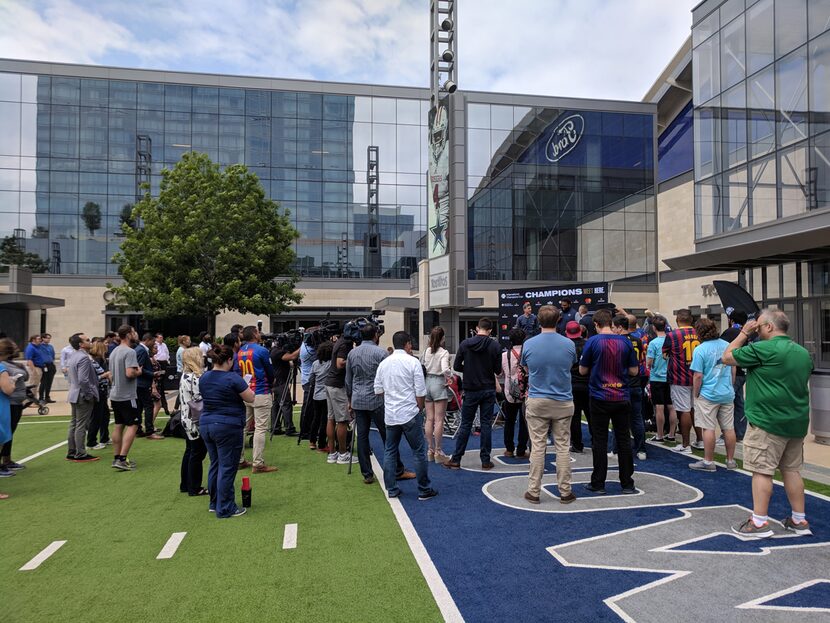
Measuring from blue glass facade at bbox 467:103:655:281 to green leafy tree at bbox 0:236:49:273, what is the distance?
2570cm

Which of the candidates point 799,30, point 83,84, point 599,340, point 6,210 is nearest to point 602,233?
point 799,30

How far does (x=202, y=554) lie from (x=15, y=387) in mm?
3945

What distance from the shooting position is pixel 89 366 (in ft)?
25.0

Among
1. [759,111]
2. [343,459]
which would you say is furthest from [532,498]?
[759,111]

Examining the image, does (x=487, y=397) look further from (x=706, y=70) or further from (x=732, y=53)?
(x=706, y=70)

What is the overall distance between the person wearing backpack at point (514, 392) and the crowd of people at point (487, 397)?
27mm

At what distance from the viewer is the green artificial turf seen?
3518 millimetres

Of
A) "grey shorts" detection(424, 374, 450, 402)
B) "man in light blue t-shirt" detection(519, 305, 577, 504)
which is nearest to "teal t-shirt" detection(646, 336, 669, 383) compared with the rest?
"man in light blue t-shirt" detection(519, 305, 577, 504)

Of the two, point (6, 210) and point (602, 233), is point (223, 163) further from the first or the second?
point (602, 233)

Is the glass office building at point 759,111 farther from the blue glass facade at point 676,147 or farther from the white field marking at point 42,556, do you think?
the blue glass facade at point 676,147

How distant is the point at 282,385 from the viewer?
9375 mm

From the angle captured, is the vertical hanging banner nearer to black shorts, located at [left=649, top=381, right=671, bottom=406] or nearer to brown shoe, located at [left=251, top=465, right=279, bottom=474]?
black shorts, located at [left=649, top=381, right=671, bottom=406]

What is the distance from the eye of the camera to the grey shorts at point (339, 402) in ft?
23.9

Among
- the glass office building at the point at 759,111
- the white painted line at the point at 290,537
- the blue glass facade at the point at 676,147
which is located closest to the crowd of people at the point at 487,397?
the white painted line at the point at 290,537
